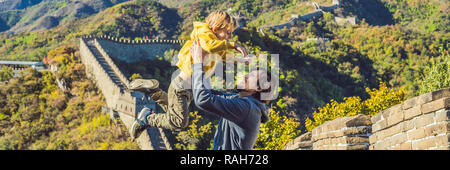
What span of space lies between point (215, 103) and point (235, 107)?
0.17 m

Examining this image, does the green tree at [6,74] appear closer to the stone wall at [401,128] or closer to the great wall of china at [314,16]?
the great wall of china at [314,16]

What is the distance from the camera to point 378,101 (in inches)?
796

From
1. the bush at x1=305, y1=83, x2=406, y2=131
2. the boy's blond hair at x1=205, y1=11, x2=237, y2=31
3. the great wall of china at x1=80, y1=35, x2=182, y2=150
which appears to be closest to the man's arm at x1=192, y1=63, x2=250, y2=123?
the boy's blond hair at x1=205, y1=11, x2=237, y2=31

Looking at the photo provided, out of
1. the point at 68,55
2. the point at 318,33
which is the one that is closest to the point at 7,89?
the point at 68,55

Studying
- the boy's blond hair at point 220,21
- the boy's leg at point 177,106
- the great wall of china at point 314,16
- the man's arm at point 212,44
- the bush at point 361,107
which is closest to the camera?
the man's arm at point 212,44

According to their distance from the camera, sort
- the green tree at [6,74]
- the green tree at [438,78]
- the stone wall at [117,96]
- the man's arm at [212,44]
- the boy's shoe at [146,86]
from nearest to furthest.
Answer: the man's arm at [212,44], the boy's shoe at [146,86], the stone wall at [117,96], the green tree at [438,78], the green tree at [6,74]

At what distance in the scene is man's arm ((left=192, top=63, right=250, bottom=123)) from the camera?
3.36 meters

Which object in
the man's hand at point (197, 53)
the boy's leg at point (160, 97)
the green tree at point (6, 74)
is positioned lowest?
the boy's leg at point (160, 97)

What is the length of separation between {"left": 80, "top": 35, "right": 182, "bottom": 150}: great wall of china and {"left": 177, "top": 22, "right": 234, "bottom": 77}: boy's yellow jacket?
47.8ft

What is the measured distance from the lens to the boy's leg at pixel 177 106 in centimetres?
410

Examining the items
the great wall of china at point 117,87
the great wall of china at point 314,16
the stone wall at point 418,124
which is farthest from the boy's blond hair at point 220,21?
the great wall of china at point 314,16

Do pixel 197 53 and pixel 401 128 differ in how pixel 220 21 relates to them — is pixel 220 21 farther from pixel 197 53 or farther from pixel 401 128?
pixel 401 128

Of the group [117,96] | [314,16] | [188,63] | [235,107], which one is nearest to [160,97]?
[188,63]
